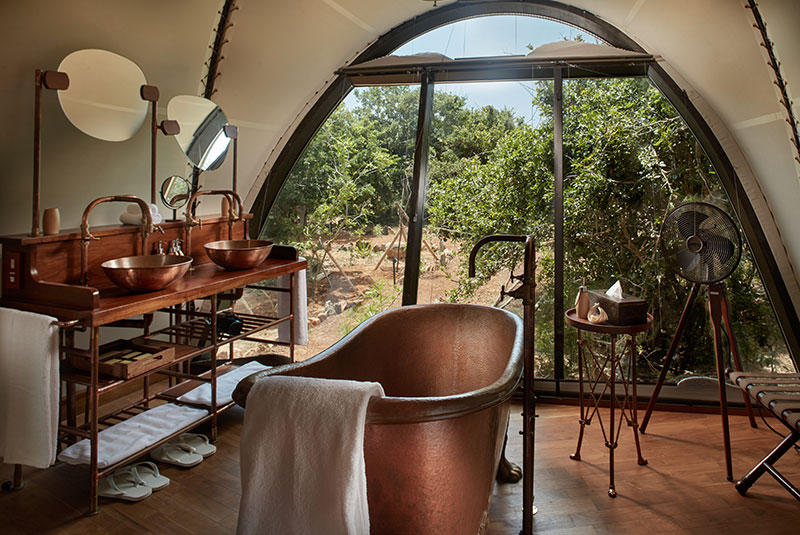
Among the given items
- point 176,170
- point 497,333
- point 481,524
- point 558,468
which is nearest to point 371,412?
point 481,524

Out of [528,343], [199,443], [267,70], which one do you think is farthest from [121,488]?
[267,70]

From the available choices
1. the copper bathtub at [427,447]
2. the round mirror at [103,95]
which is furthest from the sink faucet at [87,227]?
the copper bathtub at [427,447]

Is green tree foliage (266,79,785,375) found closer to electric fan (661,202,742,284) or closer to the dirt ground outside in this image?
the dirt ground outside

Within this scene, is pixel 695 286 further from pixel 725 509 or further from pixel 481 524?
pixel 481 524

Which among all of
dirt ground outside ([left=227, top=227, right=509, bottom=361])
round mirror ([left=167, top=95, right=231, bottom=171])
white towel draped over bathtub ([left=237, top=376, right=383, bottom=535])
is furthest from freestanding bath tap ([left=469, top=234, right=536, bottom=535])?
round mirror ([left=167, top=95, right=231, bottom=171])

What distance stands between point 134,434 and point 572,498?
1867 mm

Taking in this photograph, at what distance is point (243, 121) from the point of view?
12.2 ft

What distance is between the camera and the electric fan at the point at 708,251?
265 centimetres

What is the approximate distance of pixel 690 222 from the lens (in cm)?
274

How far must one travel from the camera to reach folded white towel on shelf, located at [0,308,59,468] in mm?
2035

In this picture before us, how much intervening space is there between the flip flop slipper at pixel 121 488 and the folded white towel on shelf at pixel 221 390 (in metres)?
0.54

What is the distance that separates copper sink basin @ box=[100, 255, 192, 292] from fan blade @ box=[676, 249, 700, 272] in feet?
7.52

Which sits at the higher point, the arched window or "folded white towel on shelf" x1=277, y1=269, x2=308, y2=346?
the arched window

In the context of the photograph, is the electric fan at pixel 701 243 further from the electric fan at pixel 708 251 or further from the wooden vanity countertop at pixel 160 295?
the wooden vanity countertop at pixel 160 295
